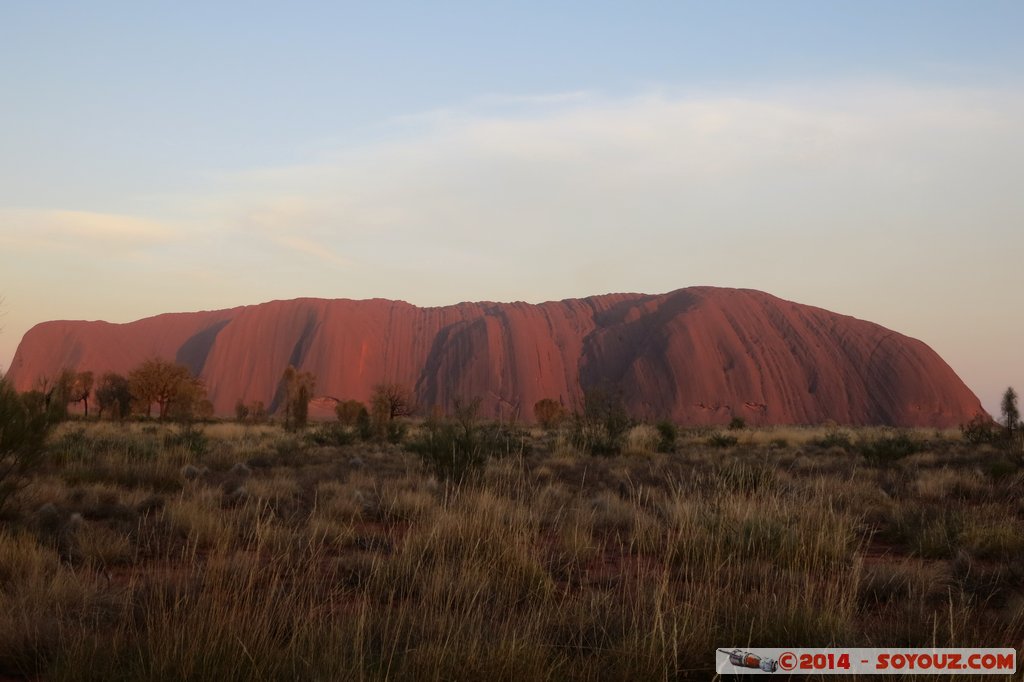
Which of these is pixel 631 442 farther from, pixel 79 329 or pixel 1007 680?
pixel 79 329

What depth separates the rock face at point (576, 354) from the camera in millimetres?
73250

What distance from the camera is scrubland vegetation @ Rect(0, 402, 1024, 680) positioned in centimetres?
321

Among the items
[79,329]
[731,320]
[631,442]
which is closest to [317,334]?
[79,329]

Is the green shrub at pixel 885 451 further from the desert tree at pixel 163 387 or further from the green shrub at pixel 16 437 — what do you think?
the desert tree at pixel 163 387

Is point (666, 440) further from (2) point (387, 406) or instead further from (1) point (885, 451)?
(2) point (387, 406)

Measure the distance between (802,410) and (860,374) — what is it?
8.55 metres

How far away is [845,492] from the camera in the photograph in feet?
31.2

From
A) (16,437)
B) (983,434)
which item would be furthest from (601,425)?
(16,437)

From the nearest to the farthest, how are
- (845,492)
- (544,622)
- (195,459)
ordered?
(544,622) < (845,492) < (195,459)

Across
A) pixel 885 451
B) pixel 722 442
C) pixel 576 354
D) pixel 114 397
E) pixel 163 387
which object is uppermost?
pixel 576 354

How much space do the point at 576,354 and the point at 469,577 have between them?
80.2m

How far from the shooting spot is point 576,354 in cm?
8425

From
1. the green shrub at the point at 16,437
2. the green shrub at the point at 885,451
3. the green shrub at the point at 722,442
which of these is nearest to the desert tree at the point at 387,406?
the green shrub at the point at 722,442

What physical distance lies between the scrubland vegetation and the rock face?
60053mm
